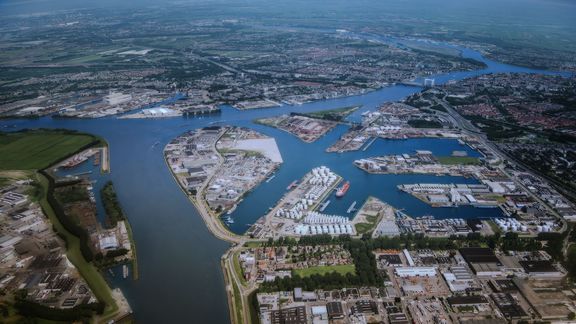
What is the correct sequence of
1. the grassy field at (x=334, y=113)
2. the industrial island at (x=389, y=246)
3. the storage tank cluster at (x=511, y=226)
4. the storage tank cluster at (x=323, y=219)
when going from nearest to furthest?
1. the industrial island at (x=389, y=246)
2. the storage tank cluster at (x=511, y=226)
3. the storage tank cluster at (x=323, y=219)
4. the grassy field at (x=334, y=113)

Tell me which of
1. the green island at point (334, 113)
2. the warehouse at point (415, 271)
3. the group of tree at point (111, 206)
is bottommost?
the group of tree at point (111, 206)

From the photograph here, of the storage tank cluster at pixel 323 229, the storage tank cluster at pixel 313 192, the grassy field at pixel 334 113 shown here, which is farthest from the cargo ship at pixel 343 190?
the grassy field at pixel 334 113

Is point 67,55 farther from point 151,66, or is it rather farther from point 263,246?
point 263,246

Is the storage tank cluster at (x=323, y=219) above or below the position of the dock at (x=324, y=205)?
above

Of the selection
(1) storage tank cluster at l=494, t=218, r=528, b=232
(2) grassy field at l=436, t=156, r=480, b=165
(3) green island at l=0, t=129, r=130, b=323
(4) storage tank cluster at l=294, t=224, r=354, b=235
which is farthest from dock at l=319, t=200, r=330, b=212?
(3) green island at l=0, t=129, r=130, b=323

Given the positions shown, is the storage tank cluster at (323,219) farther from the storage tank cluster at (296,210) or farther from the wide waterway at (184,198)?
the wide waterway at (184,198)

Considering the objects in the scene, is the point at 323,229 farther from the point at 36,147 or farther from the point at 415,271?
the point at 36,147

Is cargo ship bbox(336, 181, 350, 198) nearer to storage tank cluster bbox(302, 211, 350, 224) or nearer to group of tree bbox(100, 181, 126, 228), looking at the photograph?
storage tank cluster bbox(302, 211, 350, 224)
